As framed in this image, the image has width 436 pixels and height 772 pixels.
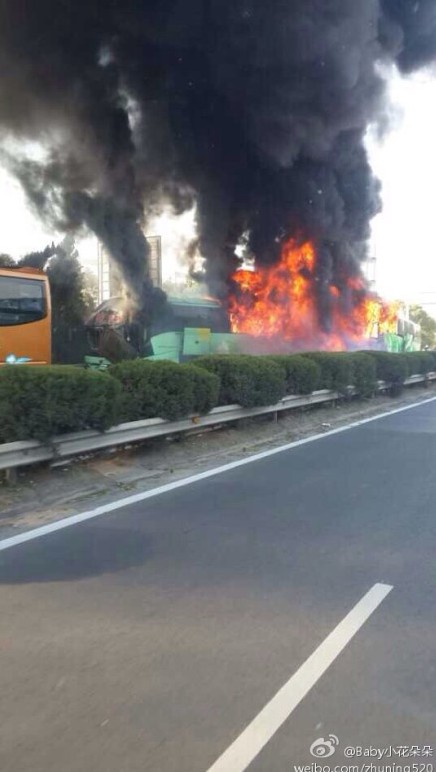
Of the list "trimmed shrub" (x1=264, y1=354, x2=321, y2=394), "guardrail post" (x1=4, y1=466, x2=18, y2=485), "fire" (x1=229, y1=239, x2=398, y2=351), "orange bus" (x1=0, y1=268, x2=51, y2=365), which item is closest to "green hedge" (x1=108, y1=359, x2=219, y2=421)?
"guardrail post" (x1=4, y1=466, x2=18, y2=485)

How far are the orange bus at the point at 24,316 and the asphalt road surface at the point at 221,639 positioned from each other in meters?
8.78

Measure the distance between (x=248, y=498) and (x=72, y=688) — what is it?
12.9 ft

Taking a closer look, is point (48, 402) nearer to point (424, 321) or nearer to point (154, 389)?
point (154, 389)

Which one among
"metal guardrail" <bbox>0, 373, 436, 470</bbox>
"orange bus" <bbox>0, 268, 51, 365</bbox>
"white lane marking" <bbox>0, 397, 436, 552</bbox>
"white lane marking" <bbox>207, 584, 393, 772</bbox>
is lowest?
"white lane marking" <bbox>207, 584, 393, 772</bbox>

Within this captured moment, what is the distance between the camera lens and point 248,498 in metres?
7.08

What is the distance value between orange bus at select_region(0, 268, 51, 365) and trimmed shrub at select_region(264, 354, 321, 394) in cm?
530

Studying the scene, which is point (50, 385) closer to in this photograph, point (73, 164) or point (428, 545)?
point (428, 545)

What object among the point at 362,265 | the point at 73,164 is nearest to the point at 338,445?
the point at 73,164

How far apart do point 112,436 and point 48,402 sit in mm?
1206

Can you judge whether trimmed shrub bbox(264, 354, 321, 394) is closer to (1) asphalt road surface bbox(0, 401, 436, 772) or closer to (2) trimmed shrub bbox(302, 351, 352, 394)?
(2) trimmed shrub bbox(302, 351, 352, 394)

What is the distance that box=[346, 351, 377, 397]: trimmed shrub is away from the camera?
15289 mm

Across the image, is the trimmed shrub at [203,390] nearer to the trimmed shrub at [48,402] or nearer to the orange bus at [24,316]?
the trimmed shrub at [48,402]

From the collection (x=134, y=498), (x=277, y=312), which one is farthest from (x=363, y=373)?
(x=277, y=312)

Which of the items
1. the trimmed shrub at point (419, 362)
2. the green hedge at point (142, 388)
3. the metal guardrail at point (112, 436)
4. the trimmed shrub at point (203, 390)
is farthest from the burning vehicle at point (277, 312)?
the trimmed shrub at point (203, 390)
